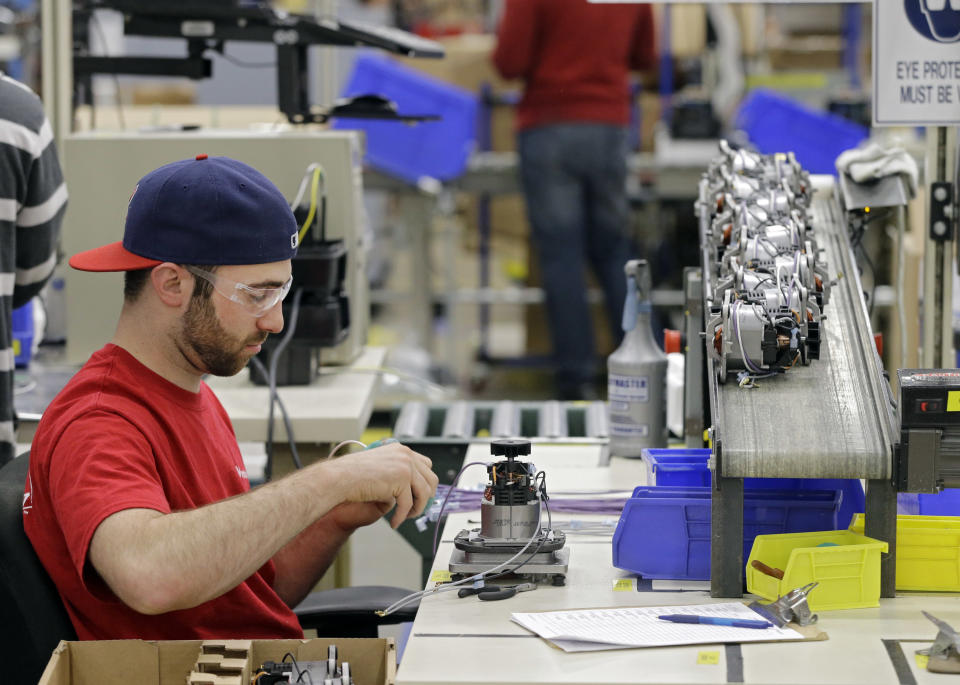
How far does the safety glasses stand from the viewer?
1.77 metres

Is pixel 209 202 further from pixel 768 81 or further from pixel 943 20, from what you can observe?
pixel 768 81

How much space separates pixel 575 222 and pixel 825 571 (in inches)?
154

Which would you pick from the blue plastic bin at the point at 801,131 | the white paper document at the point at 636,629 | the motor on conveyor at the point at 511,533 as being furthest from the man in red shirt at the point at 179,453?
the blue plastic bin at the point at 801,131

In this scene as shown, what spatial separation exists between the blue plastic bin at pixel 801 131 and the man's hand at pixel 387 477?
3.94 metres

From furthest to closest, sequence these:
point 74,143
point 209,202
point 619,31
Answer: point 619,31, point 74,143, point 209,202

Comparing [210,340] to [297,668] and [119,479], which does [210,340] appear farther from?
[297,668]

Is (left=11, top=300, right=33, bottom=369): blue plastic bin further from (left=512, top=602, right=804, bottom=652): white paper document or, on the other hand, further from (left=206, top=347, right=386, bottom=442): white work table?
(left=512, top=602, right=804, bottom=652): white paper document

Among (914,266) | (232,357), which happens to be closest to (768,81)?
(914,266)

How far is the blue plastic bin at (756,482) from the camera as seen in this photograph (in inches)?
76.4

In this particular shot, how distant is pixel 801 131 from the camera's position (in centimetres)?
559

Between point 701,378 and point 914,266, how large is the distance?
88.9 inches

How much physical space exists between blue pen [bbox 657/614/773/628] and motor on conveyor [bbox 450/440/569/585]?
209mm

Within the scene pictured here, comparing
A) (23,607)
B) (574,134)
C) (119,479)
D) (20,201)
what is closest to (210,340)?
(119,479)

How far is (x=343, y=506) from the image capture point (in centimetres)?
206
